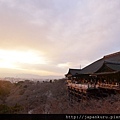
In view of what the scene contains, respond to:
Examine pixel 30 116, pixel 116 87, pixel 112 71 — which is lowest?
pixel 30 116

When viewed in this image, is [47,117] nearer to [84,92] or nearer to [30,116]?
[30,116]

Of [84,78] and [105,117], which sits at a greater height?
[84,78]

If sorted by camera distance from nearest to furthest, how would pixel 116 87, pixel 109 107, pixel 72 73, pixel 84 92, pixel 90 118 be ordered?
1. pixel 90 118
2. pixel 109 107
3. pixel 116 87
4. pixel 84 92
5. pixel 72 73

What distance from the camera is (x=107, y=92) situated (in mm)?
18906

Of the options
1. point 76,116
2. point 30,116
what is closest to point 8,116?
point 30,116

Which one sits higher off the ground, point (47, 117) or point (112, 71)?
point (112, 71)

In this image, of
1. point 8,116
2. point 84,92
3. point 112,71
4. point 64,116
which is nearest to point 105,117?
point 64,116

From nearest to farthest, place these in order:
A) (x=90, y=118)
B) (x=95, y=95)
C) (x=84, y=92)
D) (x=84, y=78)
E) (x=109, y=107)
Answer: (x=90, y=118)
(x=109, y=107)
(x=95, y=95)
(x=84, y=92)
(x=84, y=78)

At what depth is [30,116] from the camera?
8.82 m

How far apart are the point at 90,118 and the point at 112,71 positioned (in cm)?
1123

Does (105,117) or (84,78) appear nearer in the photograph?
(105,117)

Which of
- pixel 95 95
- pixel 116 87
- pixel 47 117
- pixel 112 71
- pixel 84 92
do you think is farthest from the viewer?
pixel 84 92

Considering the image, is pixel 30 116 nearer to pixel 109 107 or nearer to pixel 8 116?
pixel 8 116

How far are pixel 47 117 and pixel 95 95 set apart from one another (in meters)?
12.1
